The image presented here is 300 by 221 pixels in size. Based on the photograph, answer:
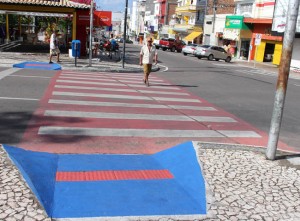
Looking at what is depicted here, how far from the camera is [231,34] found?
144ft

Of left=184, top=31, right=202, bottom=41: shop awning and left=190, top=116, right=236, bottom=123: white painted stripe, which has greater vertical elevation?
left=184, top=31, right=202, bottom=41: shop awning

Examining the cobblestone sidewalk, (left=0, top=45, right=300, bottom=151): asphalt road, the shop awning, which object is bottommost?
(left=0, top=45, right=300, bottom=151): asphalt road

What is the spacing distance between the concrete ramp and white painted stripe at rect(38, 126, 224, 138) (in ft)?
4.00

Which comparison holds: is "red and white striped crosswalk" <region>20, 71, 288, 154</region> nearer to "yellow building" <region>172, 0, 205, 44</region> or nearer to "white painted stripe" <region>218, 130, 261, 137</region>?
"white painted stripe" <region>218, 130, 261, 137</region>

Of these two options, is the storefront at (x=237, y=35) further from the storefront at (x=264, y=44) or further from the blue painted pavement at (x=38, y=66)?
the blue painted pavement at (x=38, y=66)

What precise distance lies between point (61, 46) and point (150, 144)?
27.0 m

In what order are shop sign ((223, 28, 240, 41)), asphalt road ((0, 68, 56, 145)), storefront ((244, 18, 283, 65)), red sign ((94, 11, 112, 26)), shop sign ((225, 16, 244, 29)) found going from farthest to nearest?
1. shop sign ((223, 28, 240, 41))
2. shop sign ((225, 16, 244, 29))
3. storefront ((244, 18, 283, 65))
4. red sign ((94, 11, 112, 26))
5. asphalt road ((0, 68, 56, 145))

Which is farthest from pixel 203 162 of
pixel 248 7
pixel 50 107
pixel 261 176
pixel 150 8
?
pixel 150 8

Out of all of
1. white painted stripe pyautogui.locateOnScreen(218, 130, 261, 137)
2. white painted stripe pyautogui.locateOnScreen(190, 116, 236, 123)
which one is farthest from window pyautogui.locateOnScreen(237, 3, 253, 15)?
white painted stripe pyautogui.locateOnScreen(218, 130, 261, 137)

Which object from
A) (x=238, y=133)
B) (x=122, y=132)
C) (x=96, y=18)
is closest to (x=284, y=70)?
(x=238, y=133)

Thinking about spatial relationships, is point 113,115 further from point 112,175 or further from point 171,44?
point 171,44

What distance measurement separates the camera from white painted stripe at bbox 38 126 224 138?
7234 millimetres

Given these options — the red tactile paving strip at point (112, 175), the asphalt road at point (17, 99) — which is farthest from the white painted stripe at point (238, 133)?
the asphalt road at point (17, 99)

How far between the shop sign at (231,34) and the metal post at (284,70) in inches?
1497
